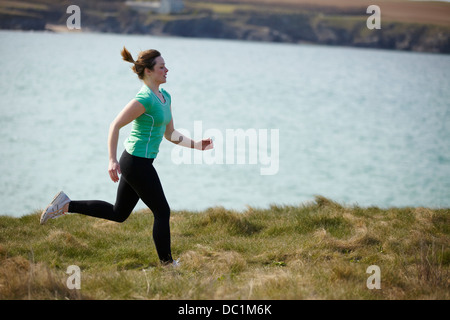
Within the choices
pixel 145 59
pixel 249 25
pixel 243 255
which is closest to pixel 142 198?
pixel 145 59

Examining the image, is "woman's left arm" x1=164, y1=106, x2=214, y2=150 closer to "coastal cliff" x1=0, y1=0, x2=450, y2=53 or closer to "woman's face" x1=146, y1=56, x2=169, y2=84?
"woman's face" x1=146, y1=56, x2=169, y2=84

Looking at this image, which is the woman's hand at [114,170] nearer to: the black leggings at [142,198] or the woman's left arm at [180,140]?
the black leggings at [142,198]

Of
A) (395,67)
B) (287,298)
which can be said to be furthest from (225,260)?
(395,67)

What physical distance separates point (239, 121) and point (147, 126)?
104 feet

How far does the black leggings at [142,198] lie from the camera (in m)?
5.32

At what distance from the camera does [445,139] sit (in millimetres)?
34531

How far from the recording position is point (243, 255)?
627 centimetres

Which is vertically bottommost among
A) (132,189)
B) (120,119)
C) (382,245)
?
(382,245)

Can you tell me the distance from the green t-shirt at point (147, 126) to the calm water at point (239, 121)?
4.45m

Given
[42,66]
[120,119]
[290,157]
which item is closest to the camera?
[120,119]

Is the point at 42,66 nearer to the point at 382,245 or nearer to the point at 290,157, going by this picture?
the point at 290,157

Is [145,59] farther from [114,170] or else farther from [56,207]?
[56,207]

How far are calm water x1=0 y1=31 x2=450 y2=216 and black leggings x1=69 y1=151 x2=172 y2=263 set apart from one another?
4.17m

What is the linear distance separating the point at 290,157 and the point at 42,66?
31.7 metres
